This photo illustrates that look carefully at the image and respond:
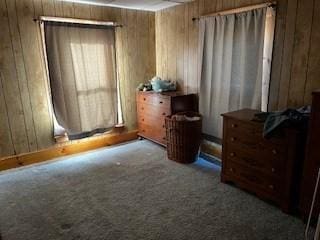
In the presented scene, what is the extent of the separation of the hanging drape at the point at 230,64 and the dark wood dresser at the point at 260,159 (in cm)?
33

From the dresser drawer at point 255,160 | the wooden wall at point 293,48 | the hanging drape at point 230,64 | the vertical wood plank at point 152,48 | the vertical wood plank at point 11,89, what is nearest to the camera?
the dresser drawer at point 255,160

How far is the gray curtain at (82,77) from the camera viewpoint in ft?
10.8

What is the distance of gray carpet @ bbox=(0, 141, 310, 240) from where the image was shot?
6.41 ft

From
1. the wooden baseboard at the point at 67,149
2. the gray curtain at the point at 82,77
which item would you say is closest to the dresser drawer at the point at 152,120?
the wooden baseboard at the point at 67,149

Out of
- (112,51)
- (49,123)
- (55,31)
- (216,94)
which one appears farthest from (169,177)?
(55,31)

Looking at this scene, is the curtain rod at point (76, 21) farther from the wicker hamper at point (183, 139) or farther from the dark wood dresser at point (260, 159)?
the dark wood dresser at point (260, 159)

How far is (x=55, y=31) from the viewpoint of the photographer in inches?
126

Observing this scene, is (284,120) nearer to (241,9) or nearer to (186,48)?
(241,9)

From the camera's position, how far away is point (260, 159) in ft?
7.52

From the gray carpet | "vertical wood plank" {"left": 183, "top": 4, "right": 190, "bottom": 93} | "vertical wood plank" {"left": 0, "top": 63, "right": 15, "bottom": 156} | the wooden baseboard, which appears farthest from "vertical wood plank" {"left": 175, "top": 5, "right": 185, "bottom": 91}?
"vertical wood plank" {"left": 0, "top": 63, "right": 15, "bottom": 156}

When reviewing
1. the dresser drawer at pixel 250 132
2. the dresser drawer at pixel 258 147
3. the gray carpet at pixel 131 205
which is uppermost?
the dresser drawer at pixel 250 132

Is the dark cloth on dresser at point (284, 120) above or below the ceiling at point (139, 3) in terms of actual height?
below

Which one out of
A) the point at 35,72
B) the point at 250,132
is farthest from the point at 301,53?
the point at 35,72

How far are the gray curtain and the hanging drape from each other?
1.44 metres
